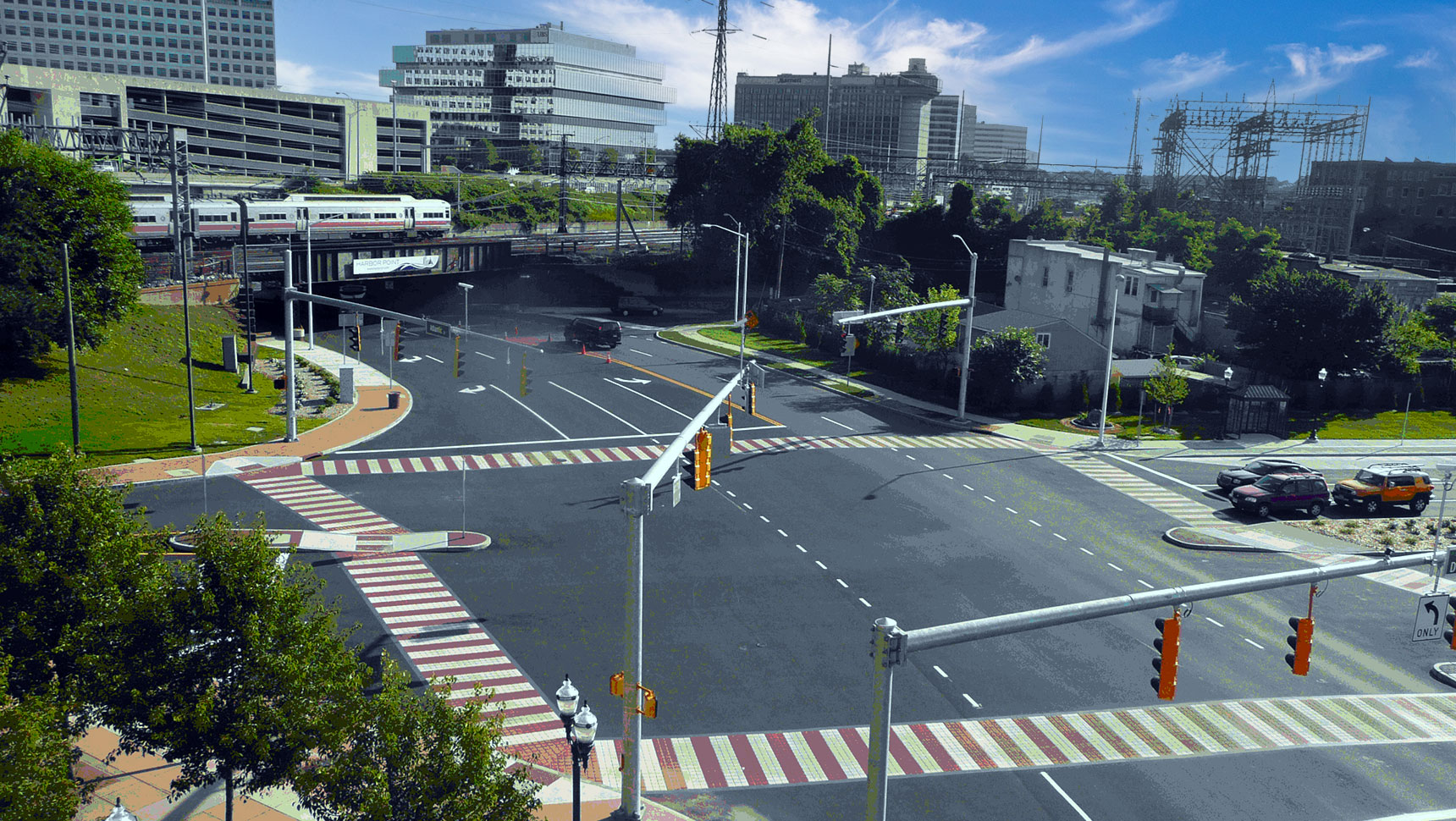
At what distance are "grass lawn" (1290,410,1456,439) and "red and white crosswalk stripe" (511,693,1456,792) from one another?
1421 inches

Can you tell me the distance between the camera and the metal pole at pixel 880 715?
1343cm

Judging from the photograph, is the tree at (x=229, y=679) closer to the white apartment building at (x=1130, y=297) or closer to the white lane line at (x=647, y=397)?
the white lane line at (x=647, y=397)

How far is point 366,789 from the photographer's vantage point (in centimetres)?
1503

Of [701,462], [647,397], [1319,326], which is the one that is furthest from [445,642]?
[1319,326]

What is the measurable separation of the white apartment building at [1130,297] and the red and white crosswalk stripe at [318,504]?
177ft

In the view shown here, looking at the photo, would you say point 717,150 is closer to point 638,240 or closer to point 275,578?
point 638,240

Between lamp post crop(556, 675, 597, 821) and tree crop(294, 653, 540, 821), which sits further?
lamp post crop(556, 675, 597, 821)

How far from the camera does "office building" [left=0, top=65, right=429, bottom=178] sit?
12975 cm

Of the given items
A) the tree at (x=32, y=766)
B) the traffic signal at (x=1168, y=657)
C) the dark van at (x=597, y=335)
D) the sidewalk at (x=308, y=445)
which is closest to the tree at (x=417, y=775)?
the tree at (x=32, y=766)

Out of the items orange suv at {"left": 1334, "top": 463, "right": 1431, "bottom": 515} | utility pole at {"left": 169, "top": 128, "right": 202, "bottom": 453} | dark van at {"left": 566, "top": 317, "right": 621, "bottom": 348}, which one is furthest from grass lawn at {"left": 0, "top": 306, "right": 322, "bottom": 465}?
orange suv at {"left": 1334, "top": 463, "right": 1431, "bottom": 515}

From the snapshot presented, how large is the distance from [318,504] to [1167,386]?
42.0 meters

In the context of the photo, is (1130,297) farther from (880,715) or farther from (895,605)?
(880,715)

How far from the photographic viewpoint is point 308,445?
4781 cm

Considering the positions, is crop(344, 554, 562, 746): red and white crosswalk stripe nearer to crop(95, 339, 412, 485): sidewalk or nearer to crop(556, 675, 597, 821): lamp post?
A: crop(556, 675, 597, 821): lamp post
